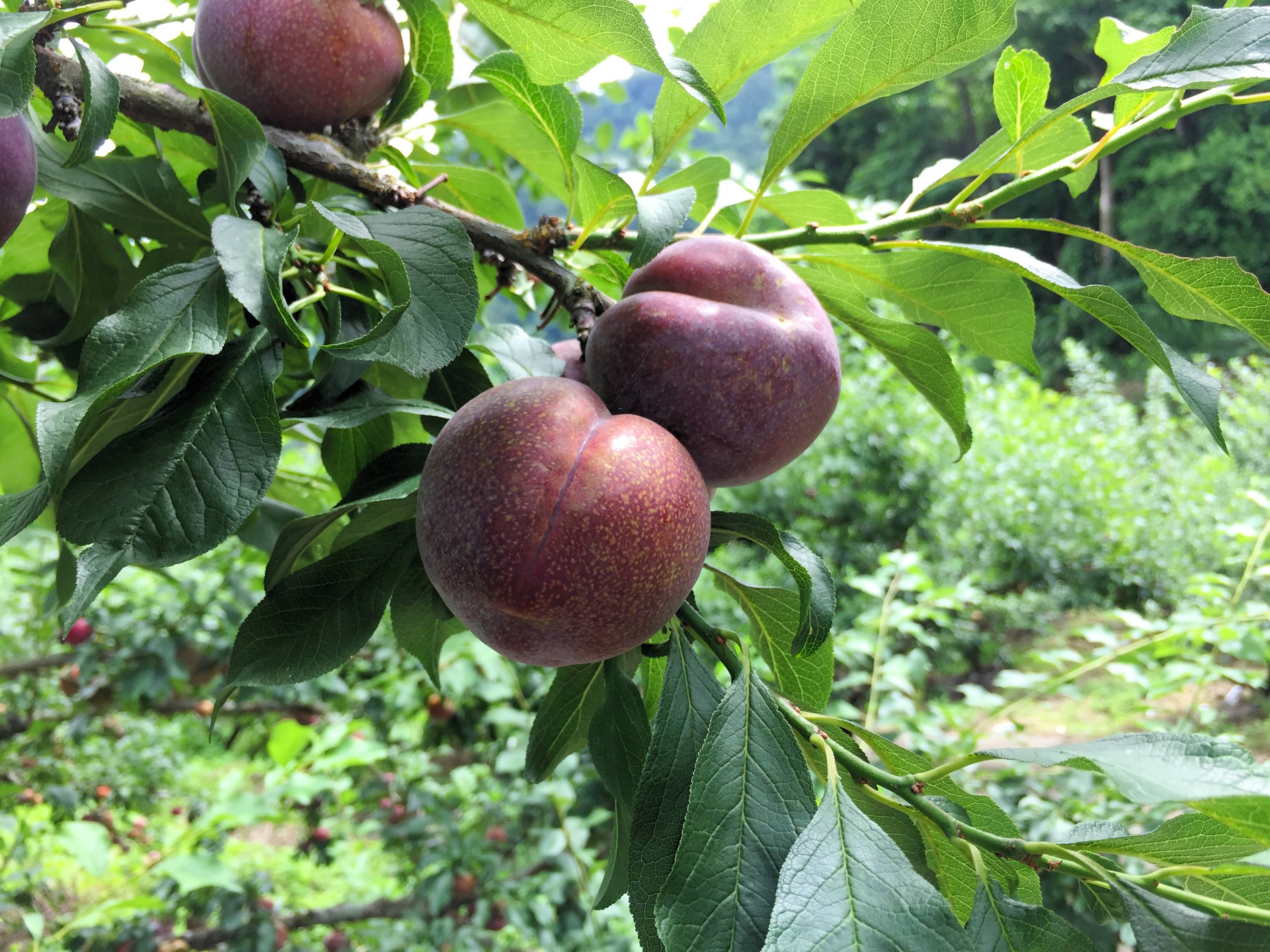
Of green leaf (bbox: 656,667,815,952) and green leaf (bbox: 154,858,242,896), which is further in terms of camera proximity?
green leaf (bbox: 154,858,242,896)

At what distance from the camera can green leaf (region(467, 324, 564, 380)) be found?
0.47m

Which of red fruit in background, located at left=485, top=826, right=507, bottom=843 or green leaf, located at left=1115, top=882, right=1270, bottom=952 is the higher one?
green leaf, located at left=1115, top=882, right=1270, bottom=952

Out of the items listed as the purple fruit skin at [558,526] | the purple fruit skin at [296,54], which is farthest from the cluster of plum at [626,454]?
the purple fruit skin at [296,54]

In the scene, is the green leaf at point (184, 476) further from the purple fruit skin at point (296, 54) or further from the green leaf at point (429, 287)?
the purple fruit skin at point (296, 54)

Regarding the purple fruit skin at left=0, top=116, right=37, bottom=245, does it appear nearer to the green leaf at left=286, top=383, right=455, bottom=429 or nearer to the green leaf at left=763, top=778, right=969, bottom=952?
the green leaf at left=286, top=383, right=455, bottom=429

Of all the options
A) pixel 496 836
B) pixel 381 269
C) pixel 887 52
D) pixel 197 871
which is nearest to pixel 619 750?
pixel 381 269

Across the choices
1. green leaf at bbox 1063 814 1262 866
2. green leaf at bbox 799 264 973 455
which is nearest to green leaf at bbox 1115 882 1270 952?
green leaf at bbox 1063 814 1262 866

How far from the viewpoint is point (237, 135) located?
40 centimetres

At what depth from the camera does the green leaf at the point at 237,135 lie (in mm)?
388

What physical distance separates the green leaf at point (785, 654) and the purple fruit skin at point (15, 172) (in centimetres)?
37

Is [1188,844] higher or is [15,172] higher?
[15,172]

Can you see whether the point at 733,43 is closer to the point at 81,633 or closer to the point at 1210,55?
the point at 1210,55

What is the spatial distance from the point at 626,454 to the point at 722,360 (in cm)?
7

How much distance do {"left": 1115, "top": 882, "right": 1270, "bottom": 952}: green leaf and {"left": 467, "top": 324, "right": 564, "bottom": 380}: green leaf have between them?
347mm
